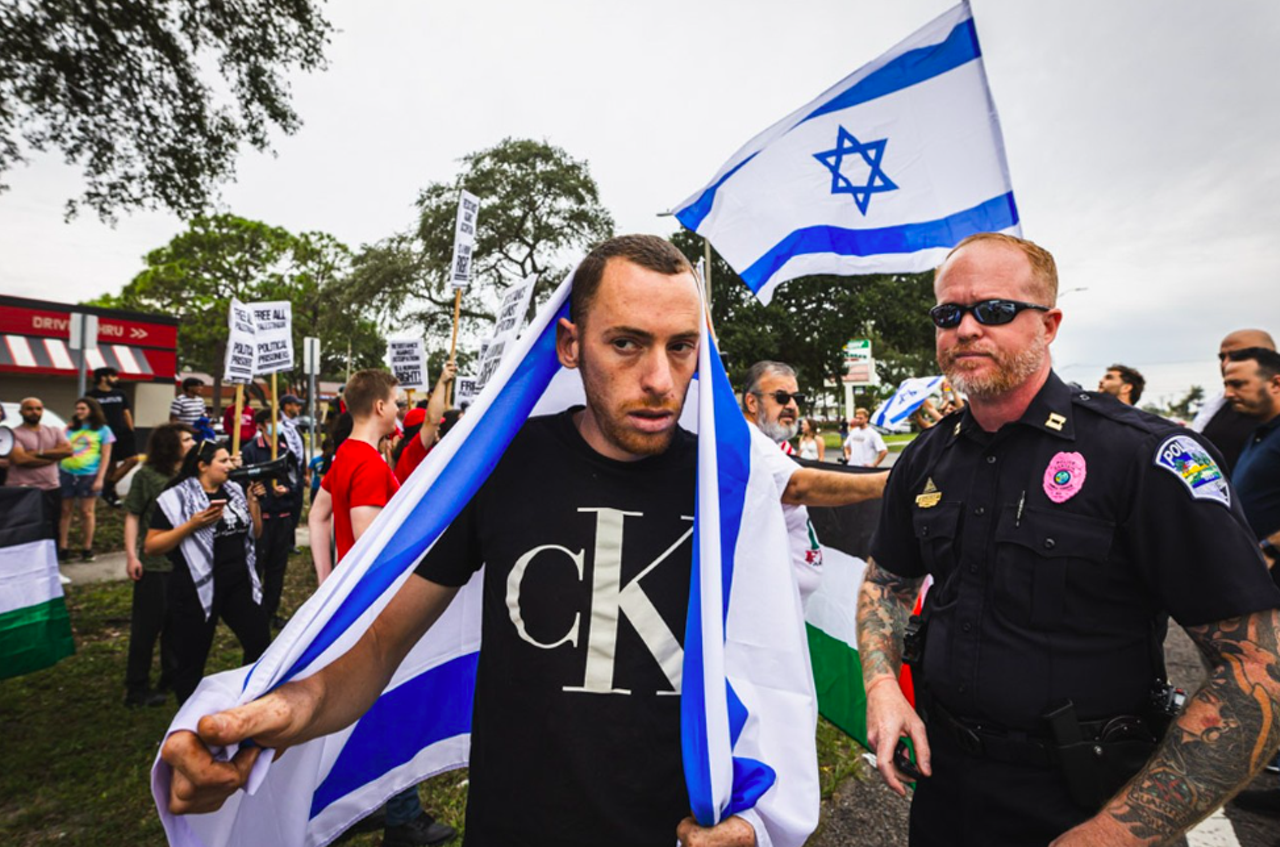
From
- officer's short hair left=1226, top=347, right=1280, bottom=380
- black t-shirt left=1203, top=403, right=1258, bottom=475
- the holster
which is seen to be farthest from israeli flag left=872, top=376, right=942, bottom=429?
the holster

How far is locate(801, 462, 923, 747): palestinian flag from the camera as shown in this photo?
4.09 metres

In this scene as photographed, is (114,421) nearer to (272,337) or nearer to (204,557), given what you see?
(272,337)

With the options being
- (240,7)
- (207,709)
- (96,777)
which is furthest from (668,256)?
(240,7)

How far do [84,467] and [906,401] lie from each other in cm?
1157

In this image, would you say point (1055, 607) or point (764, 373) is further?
point (764, 373)

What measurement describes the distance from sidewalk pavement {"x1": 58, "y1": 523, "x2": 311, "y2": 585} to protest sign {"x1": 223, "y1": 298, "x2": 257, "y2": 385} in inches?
101

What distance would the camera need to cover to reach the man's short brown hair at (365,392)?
164 inches

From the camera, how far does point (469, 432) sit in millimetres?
1587

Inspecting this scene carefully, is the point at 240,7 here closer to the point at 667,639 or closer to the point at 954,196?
the point at 954,196

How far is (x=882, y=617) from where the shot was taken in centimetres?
221

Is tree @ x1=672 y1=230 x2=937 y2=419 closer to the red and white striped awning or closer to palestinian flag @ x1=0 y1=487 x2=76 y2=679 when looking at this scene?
the red and white striped awning

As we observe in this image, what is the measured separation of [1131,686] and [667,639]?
3.88 feet

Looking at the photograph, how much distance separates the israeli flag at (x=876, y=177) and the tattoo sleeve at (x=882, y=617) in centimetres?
228

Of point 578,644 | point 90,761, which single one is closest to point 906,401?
point 578,644
